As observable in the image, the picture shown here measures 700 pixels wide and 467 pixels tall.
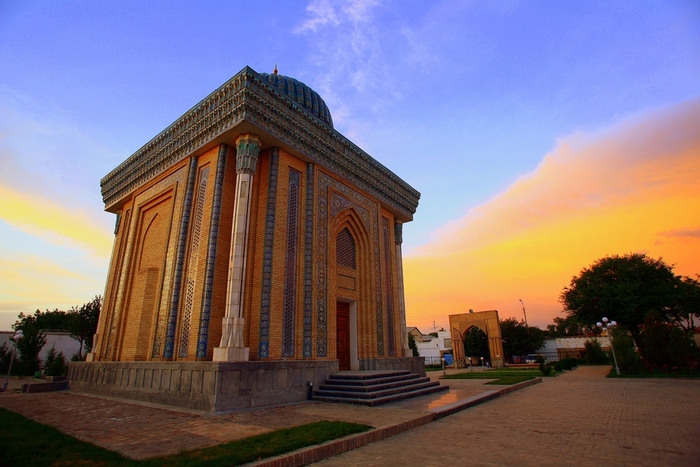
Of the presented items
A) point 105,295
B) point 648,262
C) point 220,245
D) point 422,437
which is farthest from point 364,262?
point 648,262

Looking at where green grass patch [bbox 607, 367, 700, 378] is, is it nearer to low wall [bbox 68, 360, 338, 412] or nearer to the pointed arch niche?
the pointed arch niche

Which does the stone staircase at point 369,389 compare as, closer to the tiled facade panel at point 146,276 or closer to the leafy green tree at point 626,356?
the tiled facade panel at point 146,276

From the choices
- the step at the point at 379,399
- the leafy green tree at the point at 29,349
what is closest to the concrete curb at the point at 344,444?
the step at the point at 379,399

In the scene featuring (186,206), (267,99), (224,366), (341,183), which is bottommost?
(224,366)

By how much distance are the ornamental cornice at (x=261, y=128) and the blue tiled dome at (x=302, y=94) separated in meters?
2.61

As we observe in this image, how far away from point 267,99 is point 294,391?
7666 millimetres

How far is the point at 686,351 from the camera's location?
579 inches

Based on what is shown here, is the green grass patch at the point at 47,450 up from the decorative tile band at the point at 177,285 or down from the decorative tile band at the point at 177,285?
down

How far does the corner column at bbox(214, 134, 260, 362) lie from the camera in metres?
8.12

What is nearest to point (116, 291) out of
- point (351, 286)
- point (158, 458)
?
point (351, 286)

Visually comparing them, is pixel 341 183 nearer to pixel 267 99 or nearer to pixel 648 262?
pixel 267 99

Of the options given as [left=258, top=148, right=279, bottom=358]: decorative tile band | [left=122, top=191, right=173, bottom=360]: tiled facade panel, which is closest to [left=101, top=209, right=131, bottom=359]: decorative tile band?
[left=122, top=191, right=173, bottom=360]: tiled facade panel

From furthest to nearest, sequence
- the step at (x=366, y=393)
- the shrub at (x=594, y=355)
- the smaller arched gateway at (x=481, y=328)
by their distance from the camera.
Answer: the smaller arched gateway at (x=481, y=328) → the shrub at (x=594, y=355) → the step at (x=366, y=393)

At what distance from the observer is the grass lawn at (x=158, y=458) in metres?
3.81
